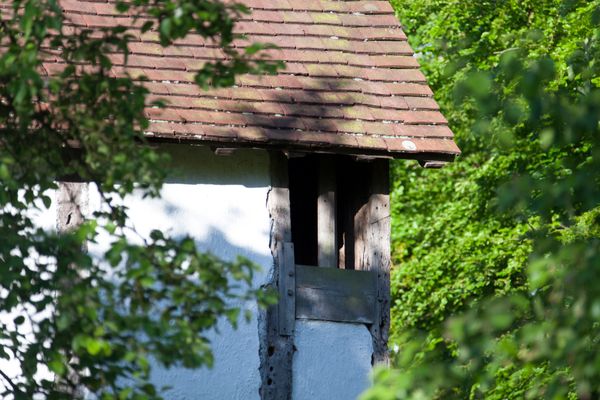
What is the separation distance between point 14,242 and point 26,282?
0.65 ft

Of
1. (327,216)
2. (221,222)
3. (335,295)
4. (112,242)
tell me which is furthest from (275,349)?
(112,242)

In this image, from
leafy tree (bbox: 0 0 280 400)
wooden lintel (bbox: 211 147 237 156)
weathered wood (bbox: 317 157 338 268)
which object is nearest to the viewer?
leafy tree (bbox: 0 0 280 400)

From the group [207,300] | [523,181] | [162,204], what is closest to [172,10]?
[207,300]

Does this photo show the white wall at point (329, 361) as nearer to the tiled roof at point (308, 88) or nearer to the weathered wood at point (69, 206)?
the tiled roof at point (308, 88)

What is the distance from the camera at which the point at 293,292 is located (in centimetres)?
802

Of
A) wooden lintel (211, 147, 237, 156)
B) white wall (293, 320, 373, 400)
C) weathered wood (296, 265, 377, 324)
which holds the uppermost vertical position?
wooden lintel (211, 147, 237, 156)

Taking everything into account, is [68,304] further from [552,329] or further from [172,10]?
[552,329]

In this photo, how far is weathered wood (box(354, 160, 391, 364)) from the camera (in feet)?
27.0

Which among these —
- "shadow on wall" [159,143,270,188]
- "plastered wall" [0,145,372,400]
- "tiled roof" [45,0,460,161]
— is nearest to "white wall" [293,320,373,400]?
"plastered wall" [0,145,372,400]

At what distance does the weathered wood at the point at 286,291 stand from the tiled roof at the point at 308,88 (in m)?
0.74

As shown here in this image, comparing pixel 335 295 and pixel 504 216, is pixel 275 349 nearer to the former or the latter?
pixel 335 295

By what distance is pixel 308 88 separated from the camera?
8.42 m

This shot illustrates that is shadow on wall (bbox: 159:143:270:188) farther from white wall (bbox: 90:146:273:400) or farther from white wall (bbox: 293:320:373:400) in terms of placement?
white wall (bbox: 293:320:373:400)

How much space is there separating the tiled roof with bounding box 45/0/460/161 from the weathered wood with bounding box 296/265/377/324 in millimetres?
862
